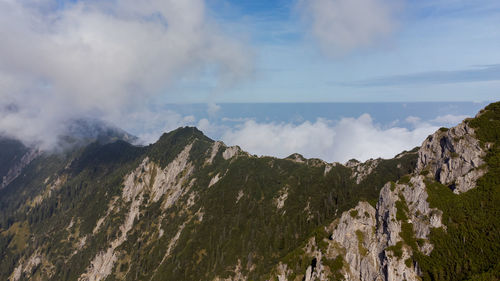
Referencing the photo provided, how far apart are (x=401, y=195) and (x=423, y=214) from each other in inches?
474

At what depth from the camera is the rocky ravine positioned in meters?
109

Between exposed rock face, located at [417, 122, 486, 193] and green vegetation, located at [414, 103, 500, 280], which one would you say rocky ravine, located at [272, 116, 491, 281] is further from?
green vegetation, located at [414, 103, 500, 280]

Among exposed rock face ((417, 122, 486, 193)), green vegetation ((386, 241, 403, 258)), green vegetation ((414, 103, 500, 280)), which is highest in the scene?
exposed rock face ((417, 122, 486, 193))

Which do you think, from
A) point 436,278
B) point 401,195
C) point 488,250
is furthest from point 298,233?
point 488,250

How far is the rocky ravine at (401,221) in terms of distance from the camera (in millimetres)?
109375

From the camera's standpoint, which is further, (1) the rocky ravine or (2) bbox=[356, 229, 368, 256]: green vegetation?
(2) bbox=[356, 229, 368, 256]: green vegetation

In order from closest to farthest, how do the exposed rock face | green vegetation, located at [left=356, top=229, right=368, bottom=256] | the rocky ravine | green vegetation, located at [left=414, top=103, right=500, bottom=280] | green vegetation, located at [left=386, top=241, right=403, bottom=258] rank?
1. green vegetation, located at [left=414, top=103, right=500, bottom=280]
2. green vegetation, located at [left=386, top=241, right=403, bottom=258]
3. the rocky ravine
4. the exposed rock face
5. green vegetation, located at [left=356, top=229, right=368, bottom=256]

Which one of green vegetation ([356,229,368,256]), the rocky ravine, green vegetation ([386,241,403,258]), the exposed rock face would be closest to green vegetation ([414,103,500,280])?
the rocky ravine

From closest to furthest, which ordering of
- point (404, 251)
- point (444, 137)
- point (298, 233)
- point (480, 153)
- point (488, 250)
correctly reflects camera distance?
point (488, 250) → point (404, 251) → point (480, 153) → point (444, 137) → point (298, 233)

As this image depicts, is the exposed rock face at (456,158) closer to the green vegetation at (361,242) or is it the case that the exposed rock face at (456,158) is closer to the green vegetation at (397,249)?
the green vegetation at (397,249)

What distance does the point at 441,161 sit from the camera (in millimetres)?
129375

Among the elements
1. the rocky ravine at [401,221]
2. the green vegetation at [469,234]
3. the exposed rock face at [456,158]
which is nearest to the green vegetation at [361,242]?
the rocky ravine at [401,221]

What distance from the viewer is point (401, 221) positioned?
116 meters

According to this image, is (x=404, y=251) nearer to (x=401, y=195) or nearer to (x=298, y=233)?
(x=401, y=195)
